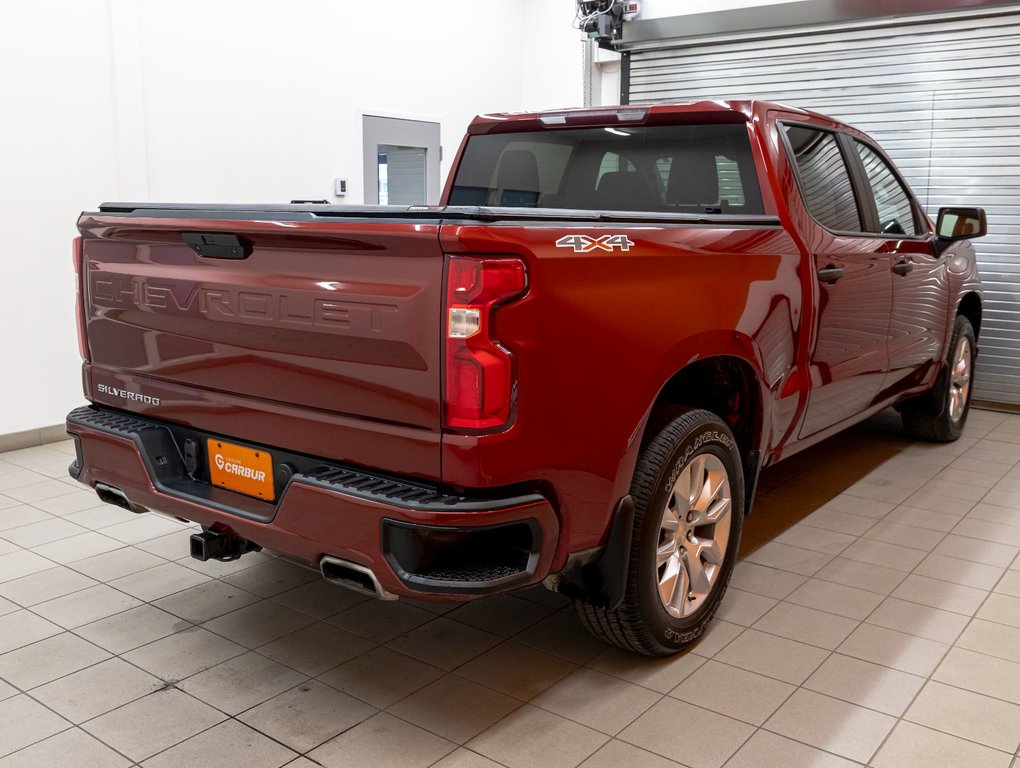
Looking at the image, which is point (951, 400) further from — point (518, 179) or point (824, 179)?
point (518, 179)

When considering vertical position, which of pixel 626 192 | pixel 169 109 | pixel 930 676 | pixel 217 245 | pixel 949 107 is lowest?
pixel 930 676

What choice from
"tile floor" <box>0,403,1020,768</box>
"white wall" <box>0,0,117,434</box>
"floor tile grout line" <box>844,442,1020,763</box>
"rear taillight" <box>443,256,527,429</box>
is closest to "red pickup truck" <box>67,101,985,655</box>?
"rear taillight" <box>443,256,527,429</box>

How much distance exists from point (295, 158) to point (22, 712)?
17.1ft

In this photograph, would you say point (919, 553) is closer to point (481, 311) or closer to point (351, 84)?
point (481, 311)

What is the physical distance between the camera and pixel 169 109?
20.1 feet

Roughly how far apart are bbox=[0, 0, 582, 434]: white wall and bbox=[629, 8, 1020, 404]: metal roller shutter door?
3303 mm

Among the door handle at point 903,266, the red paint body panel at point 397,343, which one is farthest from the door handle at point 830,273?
the door handle at point 903,266

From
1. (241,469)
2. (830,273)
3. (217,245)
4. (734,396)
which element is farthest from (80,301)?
(830,273)

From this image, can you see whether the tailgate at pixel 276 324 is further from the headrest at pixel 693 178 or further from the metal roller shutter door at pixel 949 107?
the metal roller shutter door at pixel 949 107

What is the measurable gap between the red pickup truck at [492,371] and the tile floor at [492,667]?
0.93 ft

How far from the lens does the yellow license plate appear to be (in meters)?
2.44

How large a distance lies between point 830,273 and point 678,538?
136cm

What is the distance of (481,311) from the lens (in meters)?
2.04

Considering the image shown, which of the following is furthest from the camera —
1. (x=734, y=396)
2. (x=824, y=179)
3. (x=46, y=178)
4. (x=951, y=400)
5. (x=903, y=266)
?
(x=951, y=400)
